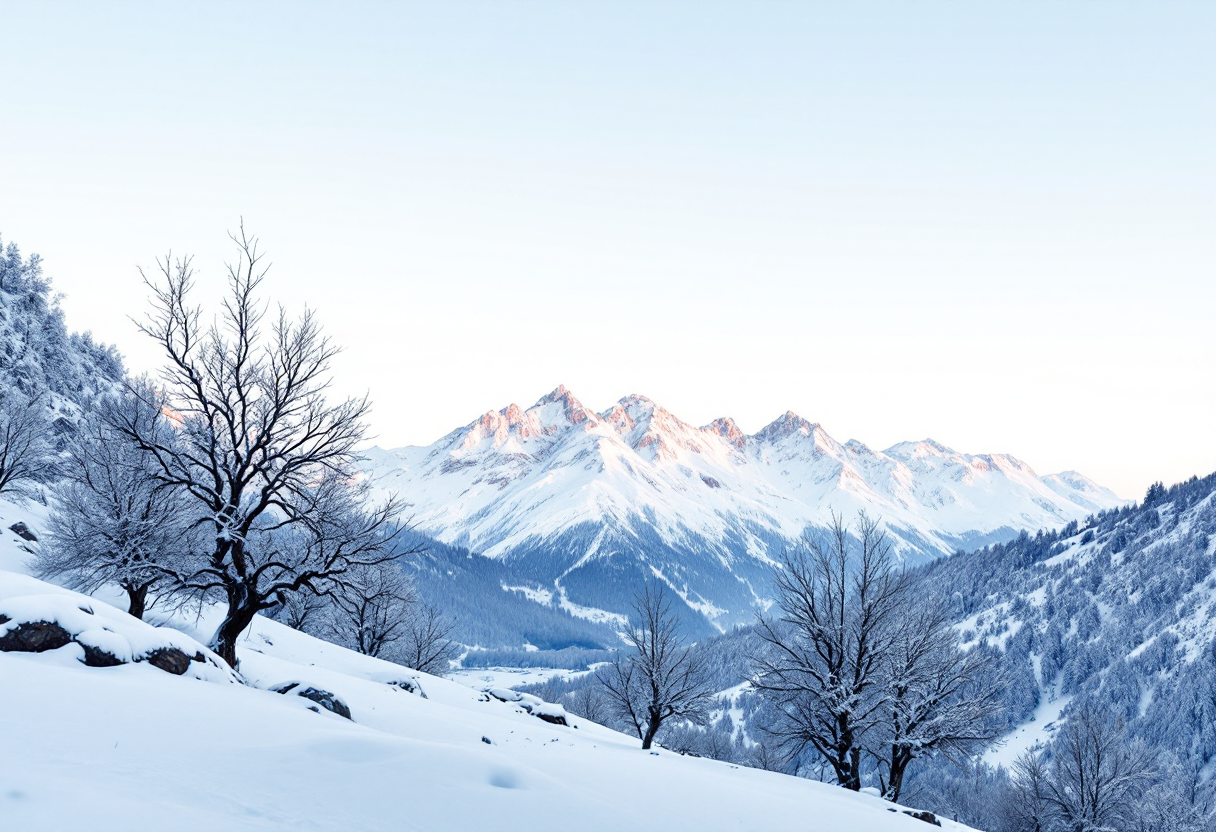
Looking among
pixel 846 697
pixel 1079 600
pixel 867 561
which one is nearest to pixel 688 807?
pixel 846 697

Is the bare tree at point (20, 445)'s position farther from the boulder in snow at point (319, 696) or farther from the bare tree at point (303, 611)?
the boulder in snow at point (319, 696)

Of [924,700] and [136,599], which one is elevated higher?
[924,700]

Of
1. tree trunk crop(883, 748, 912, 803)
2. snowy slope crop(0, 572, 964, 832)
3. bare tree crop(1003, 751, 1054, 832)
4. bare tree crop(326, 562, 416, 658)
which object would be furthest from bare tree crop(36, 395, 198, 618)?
bare tree crop(1003, 751, 1054, 832)

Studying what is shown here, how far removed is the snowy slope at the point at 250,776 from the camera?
7.61 meters

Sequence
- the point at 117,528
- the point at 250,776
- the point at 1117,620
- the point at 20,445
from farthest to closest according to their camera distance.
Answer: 1. the point at 1117,620
2. the point at 20,445
3. the point at 117,528
4. the point at 250,776

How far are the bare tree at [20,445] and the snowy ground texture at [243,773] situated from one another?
Result: 31.9m

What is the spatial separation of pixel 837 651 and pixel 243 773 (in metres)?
25.5

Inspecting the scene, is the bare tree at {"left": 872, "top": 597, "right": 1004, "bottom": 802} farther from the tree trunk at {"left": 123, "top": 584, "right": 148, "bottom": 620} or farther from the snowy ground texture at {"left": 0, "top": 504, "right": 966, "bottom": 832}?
the tree trunk at {"left": 123, "top": 584, "right": 148, "bottom": 620}

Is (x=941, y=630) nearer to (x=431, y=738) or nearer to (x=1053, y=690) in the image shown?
(x=431, y=738)

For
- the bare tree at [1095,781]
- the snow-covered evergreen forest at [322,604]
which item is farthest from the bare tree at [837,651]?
the bare tree at [1095,781]

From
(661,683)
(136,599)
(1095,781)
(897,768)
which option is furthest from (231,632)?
(1095,781)

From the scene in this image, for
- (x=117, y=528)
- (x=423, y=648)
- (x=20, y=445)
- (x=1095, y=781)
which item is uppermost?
(x=20, y=445)

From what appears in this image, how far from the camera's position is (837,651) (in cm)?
2934

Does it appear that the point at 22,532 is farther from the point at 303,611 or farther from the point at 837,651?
the point at 837,651
